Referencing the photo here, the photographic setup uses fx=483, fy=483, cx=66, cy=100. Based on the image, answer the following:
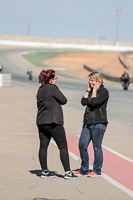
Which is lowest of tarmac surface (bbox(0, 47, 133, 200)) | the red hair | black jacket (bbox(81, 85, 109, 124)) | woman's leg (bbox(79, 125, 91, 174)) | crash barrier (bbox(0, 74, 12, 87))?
crash barrier (bbox(0, 74, 12, 87))

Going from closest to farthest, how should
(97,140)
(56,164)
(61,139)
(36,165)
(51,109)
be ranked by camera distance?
(51,109), (61,139), (97,140), (36,165), (56,164)

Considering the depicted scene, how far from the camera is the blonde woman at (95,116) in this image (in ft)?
25.7

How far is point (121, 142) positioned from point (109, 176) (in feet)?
14.1

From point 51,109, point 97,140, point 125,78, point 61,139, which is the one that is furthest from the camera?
point 125,78

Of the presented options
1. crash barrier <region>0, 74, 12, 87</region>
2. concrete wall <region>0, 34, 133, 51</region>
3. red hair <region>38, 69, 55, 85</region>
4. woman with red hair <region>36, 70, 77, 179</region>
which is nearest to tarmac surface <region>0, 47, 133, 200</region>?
woman with red hair <region>36, 70, 77, 179</region>

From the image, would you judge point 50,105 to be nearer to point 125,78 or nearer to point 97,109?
point 97,109

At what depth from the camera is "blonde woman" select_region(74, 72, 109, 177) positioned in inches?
308

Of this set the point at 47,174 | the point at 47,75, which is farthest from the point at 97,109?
the point at 47,174

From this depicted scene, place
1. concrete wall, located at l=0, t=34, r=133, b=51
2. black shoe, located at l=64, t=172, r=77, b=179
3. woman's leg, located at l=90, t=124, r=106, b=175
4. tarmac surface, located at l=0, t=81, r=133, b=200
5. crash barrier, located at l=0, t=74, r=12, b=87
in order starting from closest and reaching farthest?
tarmac surface, located at l=0, t=81, r=133, b=200 → black shoe, located at l=64, t=172, r=77, b=179 → woman's leg, located at l=90, t=124, r=106, b=175 → crash barrier, located at l=0, t=74, r=12, b=87 → concrete wall, located at l=0, t=34, r=133, b=51

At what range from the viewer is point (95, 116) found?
789 cm

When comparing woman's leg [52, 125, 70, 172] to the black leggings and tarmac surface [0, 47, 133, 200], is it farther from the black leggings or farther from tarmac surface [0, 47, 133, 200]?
tarmac surface [0, 47, 133, 200]

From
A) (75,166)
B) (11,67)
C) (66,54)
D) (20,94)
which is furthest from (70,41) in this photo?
(75,166)

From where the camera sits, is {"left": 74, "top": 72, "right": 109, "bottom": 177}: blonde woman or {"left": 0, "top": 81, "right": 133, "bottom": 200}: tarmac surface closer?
{"left": 0, "top": 81, "right": 133, "bottom": 200}: tarmac surface

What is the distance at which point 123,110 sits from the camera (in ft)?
72.0
